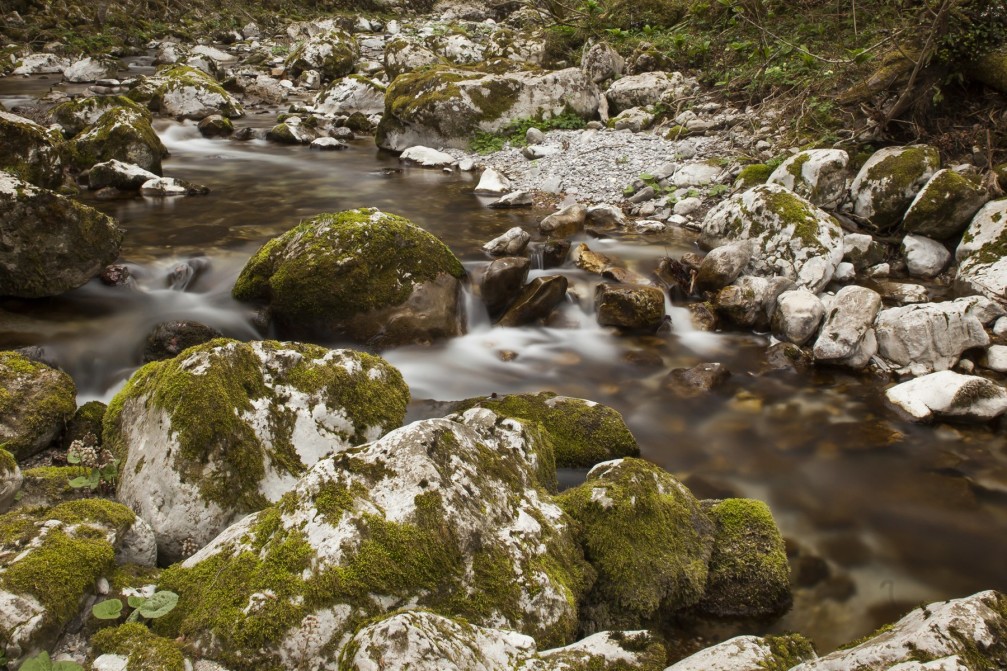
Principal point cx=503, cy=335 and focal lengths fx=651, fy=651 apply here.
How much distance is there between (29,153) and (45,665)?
330 inches

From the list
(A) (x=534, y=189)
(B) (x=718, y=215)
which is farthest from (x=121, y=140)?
(B) (x=718, y=215)

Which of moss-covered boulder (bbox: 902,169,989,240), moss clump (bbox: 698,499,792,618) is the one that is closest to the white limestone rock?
moss clump (bbox: 698,499,792,618)

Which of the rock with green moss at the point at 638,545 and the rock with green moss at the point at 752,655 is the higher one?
the rock with green moss at the point at 752,655

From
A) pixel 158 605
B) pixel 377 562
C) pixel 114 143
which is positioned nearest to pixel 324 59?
pixel 114 143

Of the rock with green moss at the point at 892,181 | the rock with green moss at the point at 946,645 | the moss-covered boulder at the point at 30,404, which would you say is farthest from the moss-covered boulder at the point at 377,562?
the rock with green moss at the point at 892,181

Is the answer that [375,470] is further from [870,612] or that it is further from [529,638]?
[870,612]

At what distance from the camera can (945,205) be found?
7555mm

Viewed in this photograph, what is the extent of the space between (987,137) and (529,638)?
29.8ft

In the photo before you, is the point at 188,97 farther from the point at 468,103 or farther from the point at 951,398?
the point at 951,398

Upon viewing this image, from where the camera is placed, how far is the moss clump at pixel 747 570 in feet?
11.4

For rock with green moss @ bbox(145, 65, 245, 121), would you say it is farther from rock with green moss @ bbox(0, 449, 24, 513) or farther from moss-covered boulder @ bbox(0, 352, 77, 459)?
rock with green moss @ bbox(0, 449, 24, 513)

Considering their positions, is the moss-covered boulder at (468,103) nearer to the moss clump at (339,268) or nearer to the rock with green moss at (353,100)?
the rock with green moss at (353,100)

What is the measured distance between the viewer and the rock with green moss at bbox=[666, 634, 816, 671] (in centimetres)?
235

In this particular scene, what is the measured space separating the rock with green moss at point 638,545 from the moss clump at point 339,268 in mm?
3668
